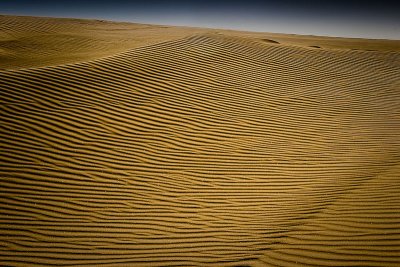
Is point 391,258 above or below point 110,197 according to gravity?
above

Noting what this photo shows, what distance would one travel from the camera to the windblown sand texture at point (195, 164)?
12.3 feet

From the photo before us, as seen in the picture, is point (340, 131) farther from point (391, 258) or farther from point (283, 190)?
point (391, 258)

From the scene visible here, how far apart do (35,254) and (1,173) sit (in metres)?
2.01

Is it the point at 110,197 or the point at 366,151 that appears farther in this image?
the point at 366,151

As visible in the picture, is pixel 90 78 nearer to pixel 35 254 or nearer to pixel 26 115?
pixel 26 115

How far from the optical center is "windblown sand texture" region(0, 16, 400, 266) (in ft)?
12.3

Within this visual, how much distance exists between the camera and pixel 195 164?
5.79 m

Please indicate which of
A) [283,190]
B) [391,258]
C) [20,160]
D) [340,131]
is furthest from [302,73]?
[20,160]

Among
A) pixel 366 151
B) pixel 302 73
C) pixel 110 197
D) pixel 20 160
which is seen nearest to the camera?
pixel 110 197

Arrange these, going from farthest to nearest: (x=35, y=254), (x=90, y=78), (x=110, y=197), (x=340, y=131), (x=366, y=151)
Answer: (x=90, y=78) → (x=340, y=131) → (x=366, y=151) → (x=110, y=197) → (x=35, y=254)

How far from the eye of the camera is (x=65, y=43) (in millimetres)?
15117

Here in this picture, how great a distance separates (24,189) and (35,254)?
1503mm

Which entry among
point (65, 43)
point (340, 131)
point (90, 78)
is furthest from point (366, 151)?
point (65, 43)

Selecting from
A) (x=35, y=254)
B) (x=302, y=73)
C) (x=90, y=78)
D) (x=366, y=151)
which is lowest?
(x=35, y=254)
